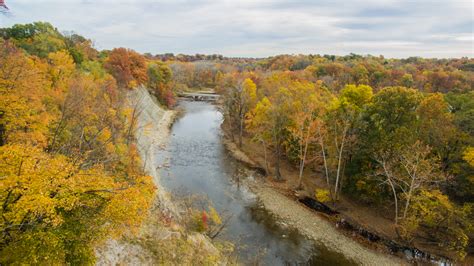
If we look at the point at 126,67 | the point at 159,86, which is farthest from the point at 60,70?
the point at 159,86

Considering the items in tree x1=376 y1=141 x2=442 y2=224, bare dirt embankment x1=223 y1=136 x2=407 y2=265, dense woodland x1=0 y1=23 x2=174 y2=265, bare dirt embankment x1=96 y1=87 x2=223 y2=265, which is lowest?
bare dirt embankment x1=223 y1=136 x2=407 y2=265

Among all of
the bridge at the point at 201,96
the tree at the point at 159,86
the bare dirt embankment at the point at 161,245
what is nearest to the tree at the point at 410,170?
the bare dirt embankment at the point at 161,245

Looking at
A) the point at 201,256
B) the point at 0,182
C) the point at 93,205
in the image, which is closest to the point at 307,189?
the point at 201,256

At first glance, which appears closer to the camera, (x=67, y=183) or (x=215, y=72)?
(x=67, y=183)

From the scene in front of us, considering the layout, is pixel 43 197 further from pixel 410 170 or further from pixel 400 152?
pixel 400 152

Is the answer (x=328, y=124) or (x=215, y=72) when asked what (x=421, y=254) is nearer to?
(x=328, y=124)

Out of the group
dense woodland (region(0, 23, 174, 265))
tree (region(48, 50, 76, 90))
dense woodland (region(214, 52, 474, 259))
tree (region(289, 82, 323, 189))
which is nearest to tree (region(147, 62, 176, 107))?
tree (region(48, 50, 76, 90))

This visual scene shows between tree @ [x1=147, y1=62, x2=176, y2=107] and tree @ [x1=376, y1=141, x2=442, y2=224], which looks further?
Result: tree @ [x1=147, y1=62, x2=176, y2=107]

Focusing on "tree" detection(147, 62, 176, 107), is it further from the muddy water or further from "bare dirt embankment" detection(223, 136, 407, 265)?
"bare dirt embankment" detection(223, 136, 407, 265)
